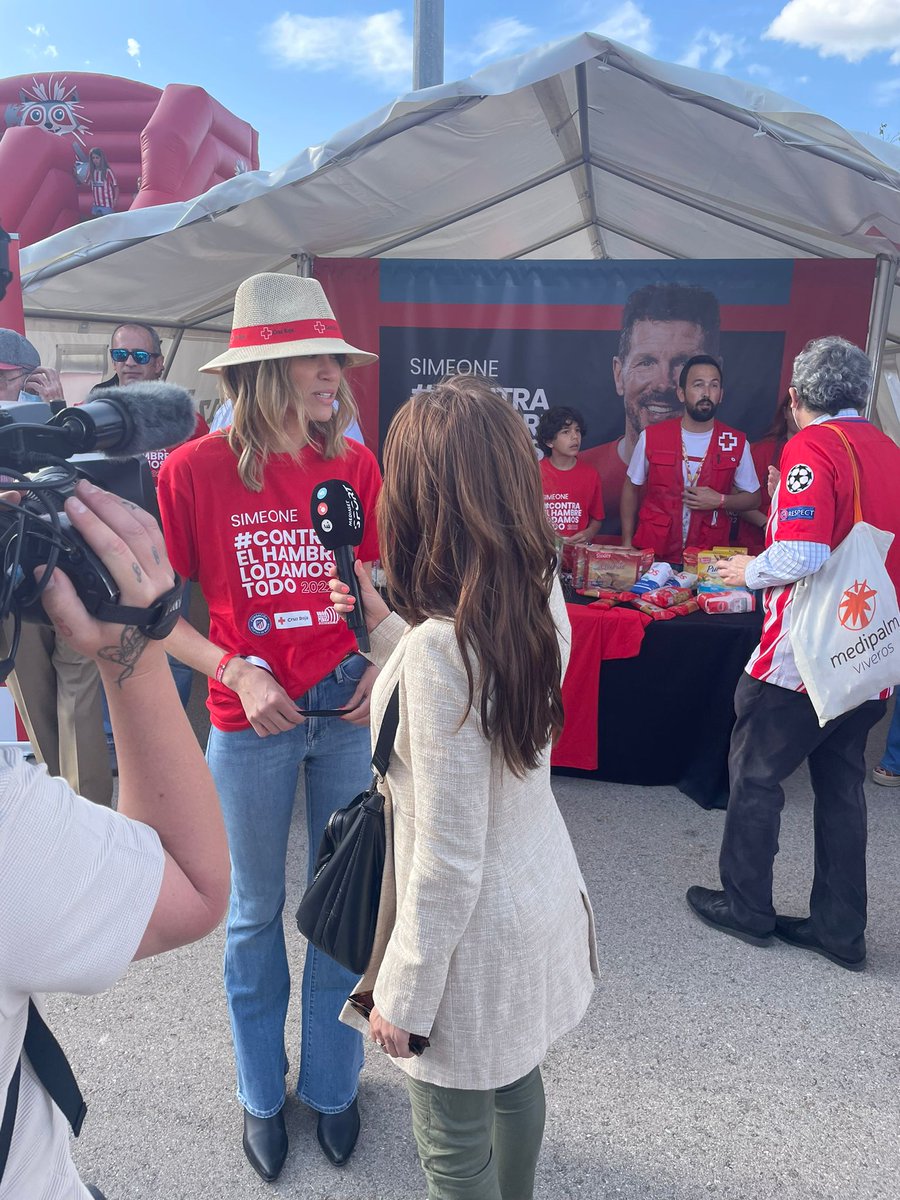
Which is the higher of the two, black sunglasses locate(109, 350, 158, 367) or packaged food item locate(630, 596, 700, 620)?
black sunglasses locate(109, 350, 158, 367)

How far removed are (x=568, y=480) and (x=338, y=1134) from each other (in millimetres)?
3543

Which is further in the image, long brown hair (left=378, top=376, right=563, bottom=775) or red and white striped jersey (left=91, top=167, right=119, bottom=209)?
red and white striped jersey (left=91, top=167, right=119, bottom=209)

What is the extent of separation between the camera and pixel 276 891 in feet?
6.13

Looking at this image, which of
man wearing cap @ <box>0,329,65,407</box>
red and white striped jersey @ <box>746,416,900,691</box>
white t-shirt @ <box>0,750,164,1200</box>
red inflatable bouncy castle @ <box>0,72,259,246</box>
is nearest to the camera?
white t-shirt @ <box>0,750,164,1200</box>

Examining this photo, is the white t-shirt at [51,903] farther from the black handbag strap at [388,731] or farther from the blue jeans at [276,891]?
the blue jeans at [276,891]

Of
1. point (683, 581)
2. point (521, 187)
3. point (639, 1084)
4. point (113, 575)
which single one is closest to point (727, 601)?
point (683, 581)

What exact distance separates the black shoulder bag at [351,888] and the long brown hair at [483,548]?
272 mm

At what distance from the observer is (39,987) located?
0.64 meters

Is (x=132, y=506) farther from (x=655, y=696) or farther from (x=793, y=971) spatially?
(x=655, y=696)

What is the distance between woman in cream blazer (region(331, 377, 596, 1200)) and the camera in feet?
4.03

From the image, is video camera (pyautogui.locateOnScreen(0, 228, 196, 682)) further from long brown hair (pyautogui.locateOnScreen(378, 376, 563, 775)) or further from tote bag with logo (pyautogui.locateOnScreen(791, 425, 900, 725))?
tote bag with logo (pyautogui.locateOnScreen(791, 425, 900, 725))

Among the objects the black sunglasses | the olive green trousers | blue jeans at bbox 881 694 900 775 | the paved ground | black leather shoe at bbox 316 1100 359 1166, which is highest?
the black sunglasses

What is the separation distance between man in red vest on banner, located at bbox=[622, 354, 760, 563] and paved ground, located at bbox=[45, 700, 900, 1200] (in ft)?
7.75

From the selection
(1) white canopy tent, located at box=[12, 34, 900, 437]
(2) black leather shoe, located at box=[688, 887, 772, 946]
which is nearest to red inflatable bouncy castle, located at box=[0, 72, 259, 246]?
(1) white canopy tent, located at box=[12, 34, 900, 437]
